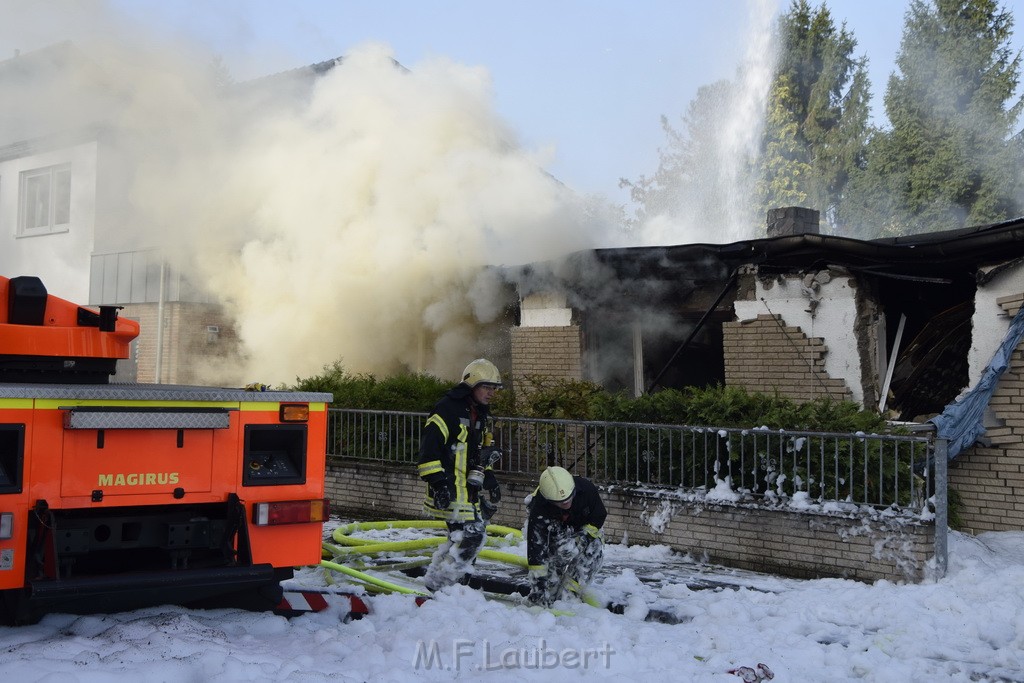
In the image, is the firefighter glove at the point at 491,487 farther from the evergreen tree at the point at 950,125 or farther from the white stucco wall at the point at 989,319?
the evergreen tree at the point at 950,125

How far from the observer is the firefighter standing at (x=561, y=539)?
621cm

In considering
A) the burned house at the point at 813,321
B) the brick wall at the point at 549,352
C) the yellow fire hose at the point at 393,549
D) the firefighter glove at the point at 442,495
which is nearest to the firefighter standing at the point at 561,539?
the yellow fire hose at the point at 393,549

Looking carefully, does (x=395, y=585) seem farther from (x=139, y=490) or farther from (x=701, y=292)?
(x=701, y=292)

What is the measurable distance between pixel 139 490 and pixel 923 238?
27.1ft

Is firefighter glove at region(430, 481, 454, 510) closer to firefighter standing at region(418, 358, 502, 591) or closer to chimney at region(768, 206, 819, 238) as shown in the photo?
firefighter standing at region(418, 358, 502, 591)

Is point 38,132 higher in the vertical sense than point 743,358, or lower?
higher

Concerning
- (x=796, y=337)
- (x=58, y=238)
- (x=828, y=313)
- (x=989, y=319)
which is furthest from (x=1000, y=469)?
(x=58, y=238)

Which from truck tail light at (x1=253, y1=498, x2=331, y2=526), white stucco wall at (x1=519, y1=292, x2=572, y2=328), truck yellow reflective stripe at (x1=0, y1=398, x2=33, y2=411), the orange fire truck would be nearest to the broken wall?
white stucco wall at (x1=519, y1=292, x2=572, y2=328)

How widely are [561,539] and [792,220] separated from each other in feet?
23.3

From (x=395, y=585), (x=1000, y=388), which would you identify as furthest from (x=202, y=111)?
(x=1000, y=388)

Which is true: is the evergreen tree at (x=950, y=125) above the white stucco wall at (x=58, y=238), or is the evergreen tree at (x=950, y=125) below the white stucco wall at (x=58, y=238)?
above

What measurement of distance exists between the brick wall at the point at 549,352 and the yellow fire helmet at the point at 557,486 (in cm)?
532

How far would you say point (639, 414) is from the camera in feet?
29.5

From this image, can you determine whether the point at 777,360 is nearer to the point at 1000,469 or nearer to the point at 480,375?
the point at 1000,469
